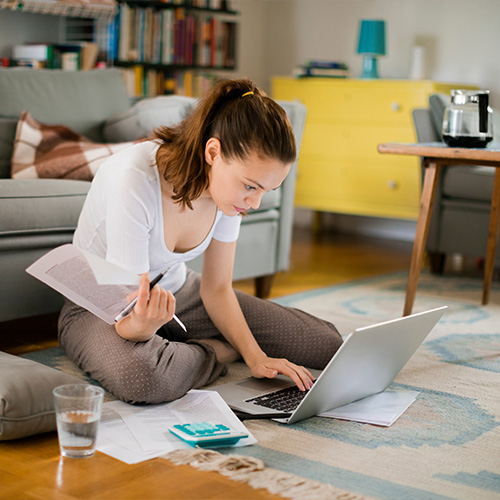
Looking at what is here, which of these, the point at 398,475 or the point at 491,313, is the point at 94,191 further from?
the point at 491,313

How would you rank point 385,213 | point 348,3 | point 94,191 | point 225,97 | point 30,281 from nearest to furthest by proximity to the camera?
1. point 225,97
2. point 94,191
3. point 30,281
4. point 385,213
5. point 348,3

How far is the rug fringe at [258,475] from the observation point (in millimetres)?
1297

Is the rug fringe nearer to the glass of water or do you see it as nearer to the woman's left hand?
the glass of water

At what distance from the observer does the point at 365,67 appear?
4.36 m

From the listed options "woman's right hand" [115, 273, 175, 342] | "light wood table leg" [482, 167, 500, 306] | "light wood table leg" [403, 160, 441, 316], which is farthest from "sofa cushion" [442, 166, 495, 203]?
"woman's right hand" [115, 273, 175, 342]

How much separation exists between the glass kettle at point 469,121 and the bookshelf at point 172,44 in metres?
2.02

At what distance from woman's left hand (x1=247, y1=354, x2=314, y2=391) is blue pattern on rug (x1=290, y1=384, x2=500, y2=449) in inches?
3.3

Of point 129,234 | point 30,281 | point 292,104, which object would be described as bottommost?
point 30,281

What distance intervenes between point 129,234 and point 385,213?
282 centimetres

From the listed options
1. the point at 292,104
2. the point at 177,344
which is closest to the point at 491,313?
the point at 292,104

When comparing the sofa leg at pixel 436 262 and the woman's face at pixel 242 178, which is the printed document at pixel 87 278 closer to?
the woman's face at pixel 242 178

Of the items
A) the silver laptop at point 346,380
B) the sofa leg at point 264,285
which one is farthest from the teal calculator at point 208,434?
the sofa leg at point 264,285

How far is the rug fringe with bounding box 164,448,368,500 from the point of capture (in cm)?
130

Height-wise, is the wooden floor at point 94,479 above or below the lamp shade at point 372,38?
below
